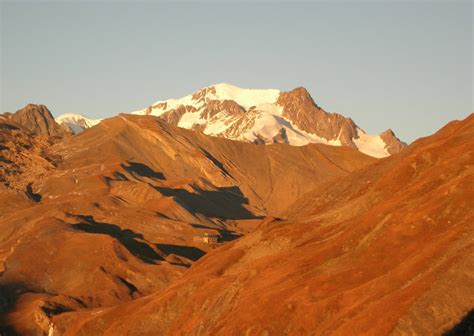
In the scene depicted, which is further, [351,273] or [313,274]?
[313,274]

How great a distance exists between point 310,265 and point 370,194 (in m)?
23.6

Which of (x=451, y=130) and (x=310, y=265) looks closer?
(x=310, y=265)

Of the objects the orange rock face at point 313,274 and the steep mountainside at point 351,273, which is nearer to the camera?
the steep mountainside at point 351,273

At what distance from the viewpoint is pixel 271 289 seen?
320ft

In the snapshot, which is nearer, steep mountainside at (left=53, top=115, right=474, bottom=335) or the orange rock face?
steep mountainside at (left=53, top=115, right=474, bottom=335)

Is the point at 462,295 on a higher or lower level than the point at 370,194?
lower

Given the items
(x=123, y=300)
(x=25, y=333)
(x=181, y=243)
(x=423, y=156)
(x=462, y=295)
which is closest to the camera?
(x=462, y=295)

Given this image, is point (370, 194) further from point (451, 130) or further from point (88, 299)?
point (88, 299)

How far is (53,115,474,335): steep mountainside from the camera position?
6844cm

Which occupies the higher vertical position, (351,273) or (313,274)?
(351,273)

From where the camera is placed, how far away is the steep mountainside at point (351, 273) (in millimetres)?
68438

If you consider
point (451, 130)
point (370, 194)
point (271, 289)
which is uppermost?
point (451, 130)

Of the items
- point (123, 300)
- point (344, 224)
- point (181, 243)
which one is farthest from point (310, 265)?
point (181, 243)

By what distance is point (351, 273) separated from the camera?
89375 mm
